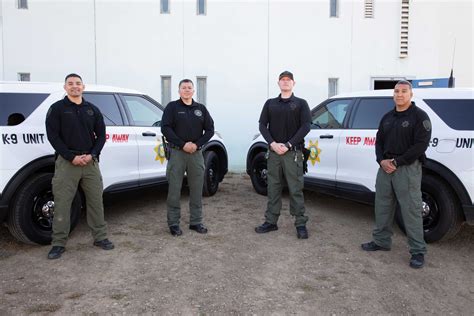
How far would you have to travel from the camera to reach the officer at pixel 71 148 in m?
3.86

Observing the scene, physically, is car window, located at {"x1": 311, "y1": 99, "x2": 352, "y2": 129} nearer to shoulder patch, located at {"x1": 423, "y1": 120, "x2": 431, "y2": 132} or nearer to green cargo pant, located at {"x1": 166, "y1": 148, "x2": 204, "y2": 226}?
shoulder patch, located at {"x1": 423, "y1": 120, "x2": 431, "y2": 132}

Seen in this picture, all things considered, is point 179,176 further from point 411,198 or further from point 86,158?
point 411,198

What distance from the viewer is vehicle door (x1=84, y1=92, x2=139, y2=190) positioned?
4.80 metres

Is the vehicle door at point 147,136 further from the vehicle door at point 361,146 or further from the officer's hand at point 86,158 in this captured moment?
the vehicle door at point 361,146

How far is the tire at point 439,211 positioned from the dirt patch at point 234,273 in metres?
0.20

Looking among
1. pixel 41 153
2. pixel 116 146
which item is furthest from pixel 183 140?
pixel 41 153

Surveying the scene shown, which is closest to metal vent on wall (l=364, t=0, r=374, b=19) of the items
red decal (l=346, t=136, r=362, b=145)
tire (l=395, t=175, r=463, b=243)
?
red decal (l=346, t=136, r=362, b=145)

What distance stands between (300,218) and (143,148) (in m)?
2.16

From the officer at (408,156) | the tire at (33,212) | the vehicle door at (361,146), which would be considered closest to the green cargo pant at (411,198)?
the officer at (408,156)

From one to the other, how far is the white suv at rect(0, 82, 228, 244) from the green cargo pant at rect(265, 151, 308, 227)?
1.72 metres

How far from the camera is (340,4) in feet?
28.9

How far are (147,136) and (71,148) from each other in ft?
4.89

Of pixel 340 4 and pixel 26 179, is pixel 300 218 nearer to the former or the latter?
pixel 26 179

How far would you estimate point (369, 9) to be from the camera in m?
8.78
